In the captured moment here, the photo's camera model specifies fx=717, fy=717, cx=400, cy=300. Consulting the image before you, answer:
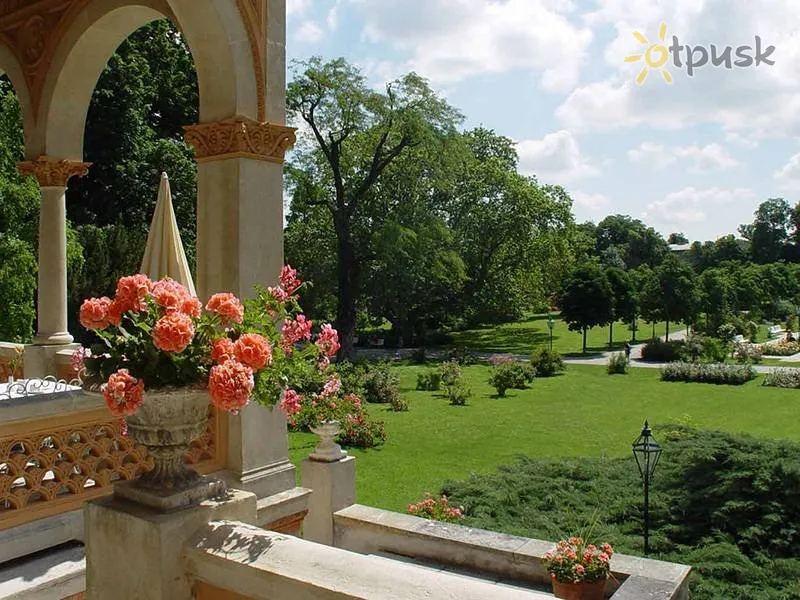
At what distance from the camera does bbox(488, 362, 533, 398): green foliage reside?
79.4 feet

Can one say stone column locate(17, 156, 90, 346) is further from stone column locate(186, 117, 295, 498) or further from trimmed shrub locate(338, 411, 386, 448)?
trimmed shrub locate(338, 411, 386, 448)

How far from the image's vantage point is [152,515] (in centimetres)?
309

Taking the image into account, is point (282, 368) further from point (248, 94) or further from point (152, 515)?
point (248, 94)

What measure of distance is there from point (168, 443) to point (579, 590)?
318 centimetres

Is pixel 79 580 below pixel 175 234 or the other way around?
below

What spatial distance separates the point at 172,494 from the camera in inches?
125

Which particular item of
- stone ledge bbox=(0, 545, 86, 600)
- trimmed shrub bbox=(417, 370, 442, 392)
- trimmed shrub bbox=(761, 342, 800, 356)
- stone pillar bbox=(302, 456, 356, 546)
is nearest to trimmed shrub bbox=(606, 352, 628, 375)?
trimmed shrub bbox=(417, 370, 442, 392)

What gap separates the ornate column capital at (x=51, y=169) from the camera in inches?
342

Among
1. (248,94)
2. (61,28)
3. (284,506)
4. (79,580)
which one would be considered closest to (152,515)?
(79,580)

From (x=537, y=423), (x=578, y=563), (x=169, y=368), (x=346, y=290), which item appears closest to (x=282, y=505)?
(x=578, y=563)

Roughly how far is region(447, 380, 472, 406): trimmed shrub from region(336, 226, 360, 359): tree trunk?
28.9ft

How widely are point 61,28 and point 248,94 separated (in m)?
3.04

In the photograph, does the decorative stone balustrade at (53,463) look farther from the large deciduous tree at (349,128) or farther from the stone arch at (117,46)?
the large deciduous tree at (349,128)

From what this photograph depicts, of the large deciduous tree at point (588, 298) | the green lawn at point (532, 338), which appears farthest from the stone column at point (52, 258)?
the green lawn at point (532, 338)
